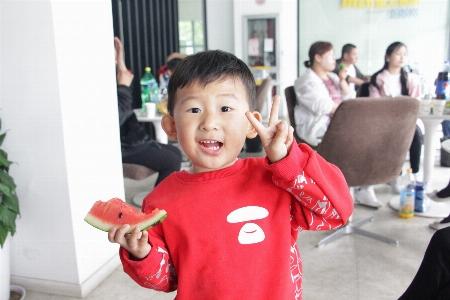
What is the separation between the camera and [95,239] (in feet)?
8.40

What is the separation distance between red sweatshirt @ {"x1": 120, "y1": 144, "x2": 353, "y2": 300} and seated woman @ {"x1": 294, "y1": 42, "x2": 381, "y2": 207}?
109 inches

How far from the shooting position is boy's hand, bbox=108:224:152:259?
94 centimetres

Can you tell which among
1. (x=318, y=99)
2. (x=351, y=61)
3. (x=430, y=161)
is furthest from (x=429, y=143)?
(x=351, y=61)

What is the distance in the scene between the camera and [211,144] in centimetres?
106

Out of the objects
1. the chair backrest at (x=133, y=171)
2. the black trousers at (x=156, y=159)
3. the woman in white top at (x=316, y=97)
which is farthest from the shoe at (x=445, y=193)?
the chair backrest at (x=133, y=171)

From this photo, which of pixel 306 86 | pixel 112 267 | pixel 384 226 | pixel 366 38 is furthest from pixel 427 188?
pixel 366 38

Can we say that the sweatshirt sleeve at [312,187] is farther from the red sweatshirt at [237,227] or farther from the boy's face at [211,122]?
the boy's face at [211,122]

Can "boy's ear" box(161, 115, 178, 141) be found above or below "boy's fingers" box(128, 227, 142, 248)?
above

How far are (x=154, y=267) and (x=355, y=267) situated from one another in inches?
84.3

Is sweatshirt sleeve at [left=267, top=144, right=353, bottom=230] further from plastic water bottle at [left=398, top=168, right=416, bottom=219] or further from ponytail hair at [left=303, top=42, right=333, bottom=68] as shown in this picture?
ponytail hair at [left=303, top=42, right=333, bottom=68]

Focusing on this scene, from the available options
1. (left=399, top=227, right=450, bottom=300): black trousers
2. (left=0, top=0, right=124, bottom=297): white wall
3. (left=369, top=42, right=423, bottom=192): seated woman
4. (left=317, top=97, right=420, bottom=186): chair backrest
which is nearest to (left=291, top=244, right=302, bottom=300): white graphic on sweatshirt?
(left=399, top=227, right=450, bottom=300): black trousers

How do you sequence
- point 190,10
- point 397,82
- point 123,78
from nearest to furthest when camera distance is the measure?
point 123,78
point 397,82
point 190,10

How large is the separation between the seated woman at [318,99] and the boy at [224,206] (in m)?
2.77

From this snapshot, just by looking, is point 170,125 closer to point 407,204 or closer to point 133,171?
point 133,171
